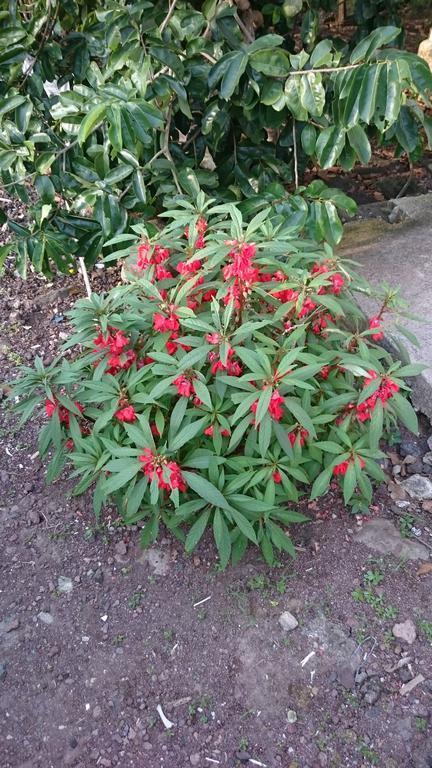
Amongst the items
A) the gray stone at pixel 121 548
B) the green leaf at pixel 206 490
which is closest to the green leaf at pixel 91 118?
the green leaf at pixel 206 490

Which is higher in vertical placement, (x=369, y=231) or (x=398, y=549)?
(x=369, y=231)

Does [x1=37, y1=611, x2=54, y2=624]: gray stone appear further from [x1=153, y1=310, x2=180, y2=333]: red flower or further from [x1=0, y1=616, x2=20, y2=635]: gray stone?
[x1=153, y1=310, x2=180, y2=333]: red flower

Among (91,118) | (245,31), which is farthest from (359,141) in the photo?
(91,118)

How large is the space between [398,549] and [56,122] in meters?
2.06

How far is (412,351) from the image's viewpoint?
238 cm

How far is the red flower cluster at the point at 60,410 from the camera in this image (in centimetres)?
185

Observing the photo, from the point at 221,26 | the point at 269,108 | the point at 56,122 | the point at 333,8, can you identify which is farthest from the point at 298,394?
the point at 333,8

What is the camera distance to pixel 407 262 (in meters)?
2.82

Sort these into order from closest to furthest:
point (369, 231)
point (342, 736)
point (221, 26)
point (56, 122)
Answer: point (342, 736)
point (221, 26)
point (56, 122)
point (369, 231)

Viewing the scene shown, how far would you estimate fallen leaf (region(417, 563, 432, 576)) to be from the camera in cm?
199

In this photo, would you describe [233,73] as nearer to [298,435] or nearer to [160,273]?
[160,273]

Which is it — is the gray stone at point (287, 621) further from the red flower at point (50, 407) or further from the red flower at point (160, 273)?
the red flower at point (160, 273)

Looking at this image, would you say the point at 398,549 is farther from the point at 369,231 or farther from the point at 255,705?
the point at 369,231

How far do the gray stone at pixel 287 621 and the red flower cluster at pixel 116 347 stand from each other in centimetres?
85
